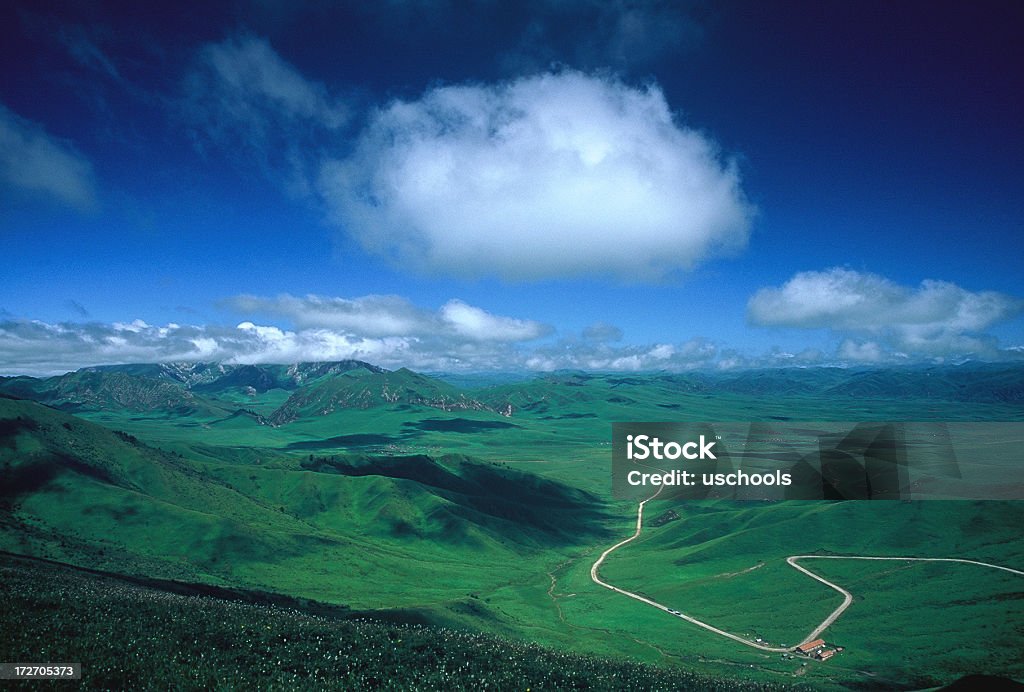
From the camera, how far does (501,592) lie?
5842 inches

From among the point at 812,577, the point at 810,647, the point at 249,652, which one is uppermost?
the point at 249,652

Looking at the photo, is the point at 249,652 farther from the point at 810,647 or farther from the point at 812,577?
the point at 812,577

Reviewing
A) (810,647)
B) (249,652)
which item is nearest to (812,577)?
(810,647)

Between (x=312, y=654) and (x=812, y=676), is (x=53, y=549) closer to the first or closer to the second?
(x=312, y=654)

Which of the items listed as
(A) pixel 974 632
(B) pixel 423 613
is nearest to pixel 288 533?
(B) pixel 423 613

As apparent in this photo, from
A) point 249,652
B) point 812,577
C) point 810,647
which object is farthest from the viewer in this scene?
point 812,577

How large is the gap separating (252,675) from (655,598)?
4805 inches

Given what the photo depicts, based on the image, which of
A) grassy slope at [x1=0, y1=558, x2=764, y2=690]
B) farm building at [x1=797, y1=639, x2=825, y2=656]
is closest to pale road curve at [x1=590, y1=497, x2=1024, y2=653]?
farm building at [x1=797, y1=639, x2=825, y2=656]

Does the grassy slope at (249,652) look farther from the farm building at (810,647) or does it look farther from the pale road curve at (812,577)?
the pale road curve at (812,577)

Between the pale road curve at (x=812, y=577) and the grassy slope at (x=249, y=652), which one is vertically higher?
the grassy slope at (x=249, y=652)

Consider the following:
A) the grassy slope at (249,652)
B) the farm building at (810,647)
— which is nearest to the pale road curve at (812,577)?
the farm building at (810,647)

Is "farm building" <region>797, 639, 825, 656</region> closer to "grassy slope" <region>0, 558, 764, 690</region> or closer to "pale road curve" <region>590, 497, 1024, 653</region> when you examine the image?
"pale road curve" <region>590, 497, 1024, 653</region>

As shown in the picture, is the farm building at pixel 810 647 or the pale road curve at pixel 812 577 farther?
the pale road curve at pixel 812 577

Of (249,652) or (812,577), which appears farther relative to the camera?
(812,577)
